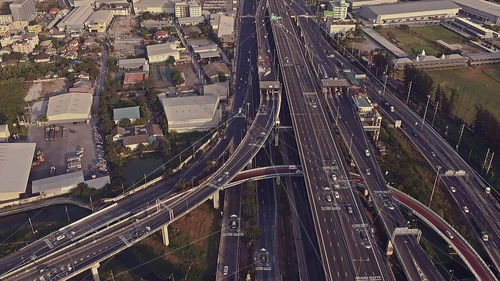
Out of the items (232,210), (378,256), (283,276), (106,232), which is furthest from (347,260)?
(106,232)

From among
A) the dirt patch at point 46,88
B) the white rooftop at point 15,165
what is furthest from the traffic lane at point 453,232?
the dirt patch at point 46,88

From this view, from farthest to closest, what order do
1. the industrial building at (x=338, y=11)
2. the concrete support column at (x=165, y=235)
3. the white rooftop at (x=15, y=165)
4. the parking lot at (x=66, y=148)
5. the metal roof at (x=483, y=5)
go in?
the industrial building at (x=338, y=11)
the metal roof at (x=483, y=5)
the parking lot at (x=66, y=148)
the white rooftop at (x=15, y=165)
the concrete support column at (x=165, y=235)

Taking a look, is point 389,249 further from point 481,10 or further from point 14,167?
point 481,10

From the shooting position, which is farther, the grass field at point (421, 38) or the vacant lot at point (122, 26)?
the vacant lot at point (122, 26)

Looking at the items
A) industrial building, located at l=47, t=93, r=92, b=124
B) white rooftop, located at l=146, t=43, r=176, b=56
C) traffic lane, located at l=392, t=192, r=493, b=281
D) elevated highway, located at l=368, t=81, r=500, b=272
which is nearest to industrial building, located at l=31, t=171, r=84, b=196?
industrial building, located at l=47, t=93, r=92, b=124

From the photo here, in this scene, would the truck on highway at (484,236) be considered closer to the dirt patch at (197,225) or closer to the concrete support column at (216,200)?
the concrete support column at (216,200)

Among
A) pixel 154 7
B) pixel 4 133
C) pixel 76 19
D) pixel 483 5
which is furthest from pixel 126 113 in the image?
pixel 483 5
